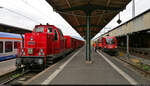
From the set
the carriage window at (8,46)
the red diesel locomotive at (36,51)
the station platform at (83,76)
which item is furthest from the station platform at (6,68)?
the station platform at (83,76)

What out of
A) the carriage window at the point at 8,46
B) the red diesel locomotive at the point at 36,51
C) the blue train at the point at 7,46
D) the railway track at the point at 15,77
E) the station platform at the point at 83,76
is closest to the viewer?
the station platform at the point at 83,76

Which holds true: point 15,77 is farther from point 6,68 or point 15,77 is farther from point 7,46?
point 7,46

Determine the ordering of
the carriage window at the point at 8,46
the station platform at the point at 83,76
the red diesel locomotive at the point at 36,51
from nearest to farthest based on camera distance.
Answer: the station platform at the point at 83,76
the red diesel locomotive at the point at 36,51
the carriage window at the point at 8,46

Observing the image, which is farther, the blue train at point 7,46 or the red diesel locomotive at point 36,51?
the blue train at point 7,46

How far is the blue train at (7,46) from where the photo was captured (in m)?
10.1

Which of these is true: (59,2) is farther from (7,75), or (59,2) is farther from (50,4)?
(7,75)

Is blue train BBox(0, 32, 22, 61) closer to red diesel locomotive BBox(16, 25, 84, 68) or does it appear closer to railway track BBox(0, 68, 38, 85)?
railway track BBox(0, 68, 38, 85)

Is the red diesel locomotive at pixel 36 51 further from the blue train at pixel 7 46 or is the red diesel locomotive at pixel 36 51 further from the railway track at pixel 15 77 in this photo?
the blue train at pixel 7 46

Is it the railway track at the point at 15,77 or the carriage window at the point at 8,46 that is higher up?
the carriage window at the point at 8,46

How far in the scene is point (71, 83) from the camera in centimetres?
431

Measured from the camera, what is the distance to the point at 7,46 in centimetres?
1084

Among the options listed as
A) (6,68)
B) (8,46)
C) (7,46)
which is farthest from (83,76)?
(8,46)

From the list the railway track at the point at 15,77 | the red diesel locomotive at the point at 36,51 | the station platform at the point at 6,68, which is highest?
the red diesel locomotive at the point at 36,51

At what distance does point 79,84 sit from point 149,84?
9.38 ft
